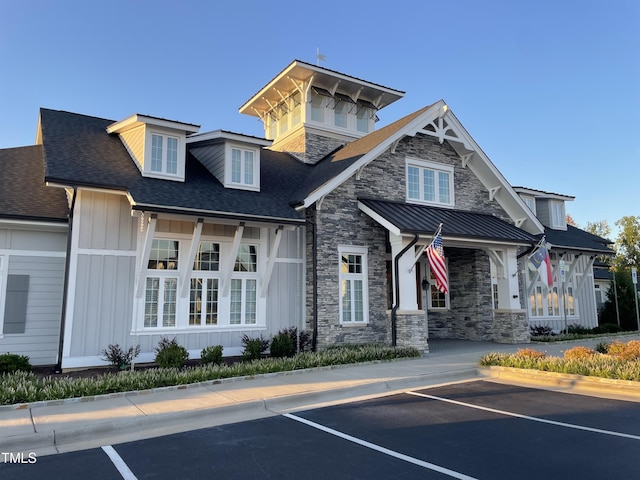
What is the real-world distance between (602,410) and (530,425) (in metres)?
1.76

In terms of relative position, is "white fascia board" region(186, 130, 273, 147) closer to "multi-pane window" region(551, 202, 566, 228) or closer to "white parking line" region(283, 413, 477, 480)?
"white parking line" region(283, 413, 477, 480)

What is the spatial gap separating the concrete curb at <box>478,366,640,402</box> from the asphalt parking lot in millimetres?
992

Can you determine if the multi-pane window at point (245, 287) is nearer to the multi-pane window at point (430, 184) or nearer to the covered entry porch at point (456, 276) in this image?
the covered entry porch at point (456, 276)

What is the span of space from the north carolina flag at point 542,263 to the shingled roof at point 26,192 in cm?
1421

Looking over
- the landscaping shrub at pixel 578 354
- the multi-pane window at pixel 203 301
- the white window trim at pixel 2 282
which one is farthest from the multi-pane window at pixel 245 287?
the landscaping shrub at pixel 578 354

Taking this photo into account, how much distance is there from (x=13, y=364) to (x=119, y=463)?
5.99m

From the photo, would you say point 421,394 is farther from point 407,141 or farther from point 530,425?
point 407,141

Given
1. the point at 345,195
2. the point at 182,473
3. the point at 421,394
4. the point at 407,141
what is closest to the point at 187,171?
the point at 345,195

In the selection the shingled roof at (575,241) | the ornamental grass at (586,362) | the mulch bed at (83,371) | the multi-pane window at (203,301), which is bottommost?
the mulch bed at (83,371)

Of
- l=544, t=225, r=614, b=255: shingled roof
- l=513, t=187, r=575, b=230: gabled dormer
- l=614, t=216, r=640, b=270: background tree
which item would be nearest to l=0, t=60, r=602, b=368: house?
l=544, t=225, r=614, b=255: shingled roof

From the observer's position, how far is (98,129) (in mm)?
13930

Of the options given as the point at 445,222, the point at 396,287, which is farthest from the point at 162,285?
the point at 445,222

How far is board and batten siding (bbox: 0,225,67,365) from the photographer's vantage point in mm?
10984

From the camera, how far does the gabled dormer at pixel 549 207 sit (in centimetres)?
2192
